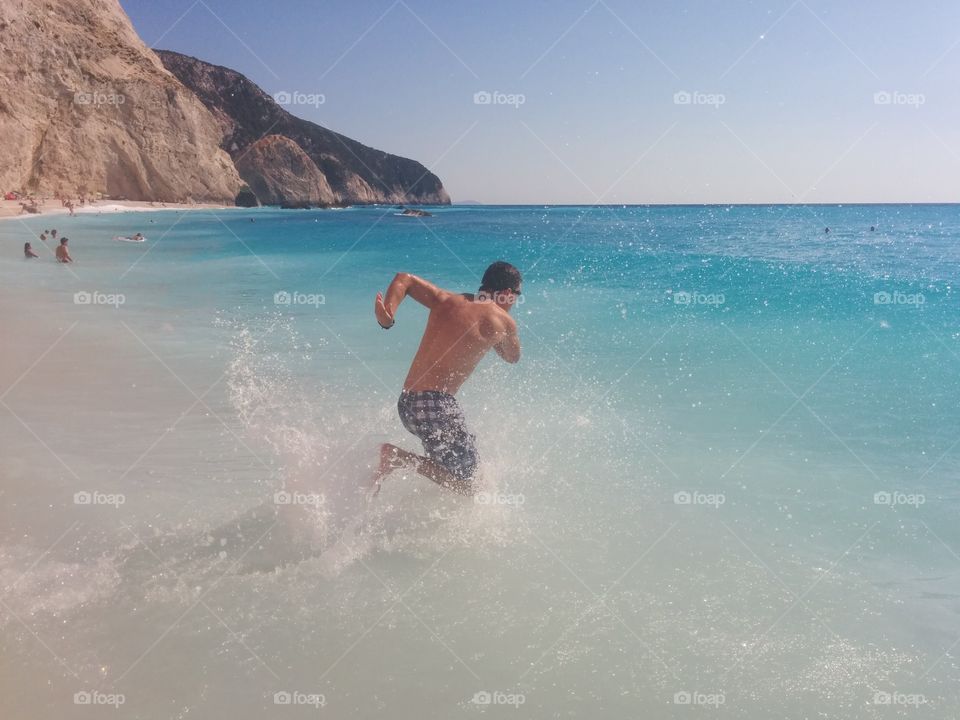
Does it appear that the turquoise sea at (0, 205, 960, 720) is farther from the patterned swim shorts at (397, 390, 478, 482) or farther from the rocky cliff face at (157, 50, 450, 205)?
the rocky cliff face at (157, 50, 450, 205)

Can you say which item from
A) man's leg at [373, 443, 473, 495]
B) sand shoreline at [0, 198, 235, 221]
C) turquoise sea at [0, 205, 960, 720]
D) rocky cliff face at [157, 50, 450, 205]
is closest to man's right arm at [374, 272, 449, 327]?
man's leg at [373, 443, 473, 495]

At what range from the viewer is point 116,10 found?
6575cm

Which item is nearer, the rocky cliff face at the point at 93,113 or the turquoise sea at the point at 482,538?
the turquoise sea at the point at 482,538

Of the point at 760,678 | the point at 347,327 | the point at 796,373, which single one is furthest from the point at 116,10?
the point at 760,678

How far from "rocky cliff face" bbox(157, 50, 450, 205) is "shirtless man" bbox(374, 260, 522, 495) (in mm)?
108233

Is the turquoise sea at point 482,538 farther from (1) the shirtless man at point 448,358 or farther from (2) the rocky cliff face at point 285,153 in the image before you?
(2) the rocky cliff face at point 285,153

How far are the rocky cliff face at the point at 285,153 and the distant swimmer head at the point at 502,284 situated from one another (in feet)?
355

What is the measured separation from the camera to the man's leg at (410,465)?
15.6 ft

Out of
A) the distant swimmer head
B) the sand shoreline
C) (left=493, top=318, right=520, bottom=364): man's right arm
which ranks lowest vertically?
the sand shoreline

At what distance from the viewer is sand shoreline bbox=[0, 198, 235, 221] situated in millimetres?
40281

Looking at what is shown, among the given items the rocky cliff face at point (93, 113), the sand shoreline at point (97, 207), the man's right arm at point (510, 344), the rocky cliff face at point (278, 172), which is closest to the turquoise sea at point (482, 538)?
the man's right arm at point (510, 344)

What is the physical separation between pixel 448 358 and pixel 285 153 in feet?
366

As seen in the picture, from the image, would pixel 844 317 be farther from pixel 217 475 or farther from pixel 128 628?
pixel 128 628

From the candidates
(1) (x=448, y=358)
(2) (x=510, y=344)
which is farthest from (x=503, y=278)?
(1) (x=448, y=358)
